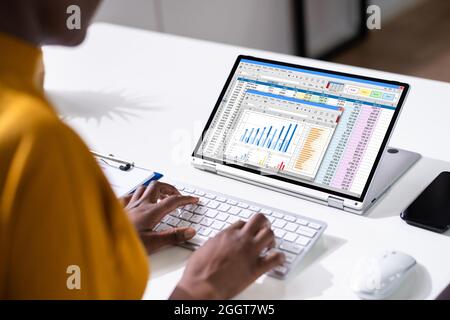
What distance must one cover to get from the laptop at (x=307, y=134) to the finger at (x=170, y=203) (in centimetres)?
15

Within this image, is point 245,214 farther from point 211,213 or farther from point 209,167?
point 209,167

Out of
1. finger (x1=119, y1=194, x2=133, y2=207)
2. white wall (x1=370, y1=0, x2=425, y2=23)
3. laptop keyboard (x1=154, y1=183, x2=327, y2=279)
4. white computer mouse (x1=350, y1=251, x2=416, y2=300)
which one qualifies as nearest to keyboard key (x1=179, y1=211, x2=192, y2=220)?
A: laptop keyboard (x1=154, y1=183, x2=327, y2=279)

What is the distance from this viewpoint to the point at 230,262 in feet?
3.73

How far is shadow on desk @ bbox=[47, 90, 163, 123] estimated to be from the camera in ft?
5.74

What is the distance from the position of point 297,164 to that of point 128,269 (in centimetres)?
55

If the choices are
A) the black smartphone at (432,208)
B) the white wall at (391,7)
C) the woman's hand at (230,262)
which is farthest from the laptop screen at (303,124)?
the white wall at (391,7)

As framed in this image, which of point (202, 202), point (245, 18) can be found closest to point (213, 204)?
point (202, 202)

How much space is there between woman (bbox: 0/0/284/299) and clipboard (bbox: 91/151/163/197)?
0.52m

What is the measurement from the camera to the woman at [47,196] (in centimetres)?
76

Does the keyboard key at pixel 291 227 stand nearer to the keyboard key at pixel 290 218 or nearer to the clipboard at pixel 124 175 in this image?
Result: the keyboard key at pixel 290 218

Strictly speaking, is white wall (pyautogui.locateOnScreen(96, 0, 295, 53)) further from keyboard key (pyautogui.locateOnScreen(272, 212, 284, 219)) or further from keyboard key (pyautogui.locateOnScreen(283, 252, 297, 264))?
keyboard key (pyautogui.locateOnScreen(283, 252, 297, 264))

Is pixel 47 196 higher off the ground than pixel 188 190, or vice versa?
pixel 47 196

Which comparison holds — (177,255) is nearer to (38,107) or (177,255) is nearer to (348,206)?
(348,206)

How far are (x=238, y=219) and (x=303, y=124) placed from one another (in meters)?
0.23
